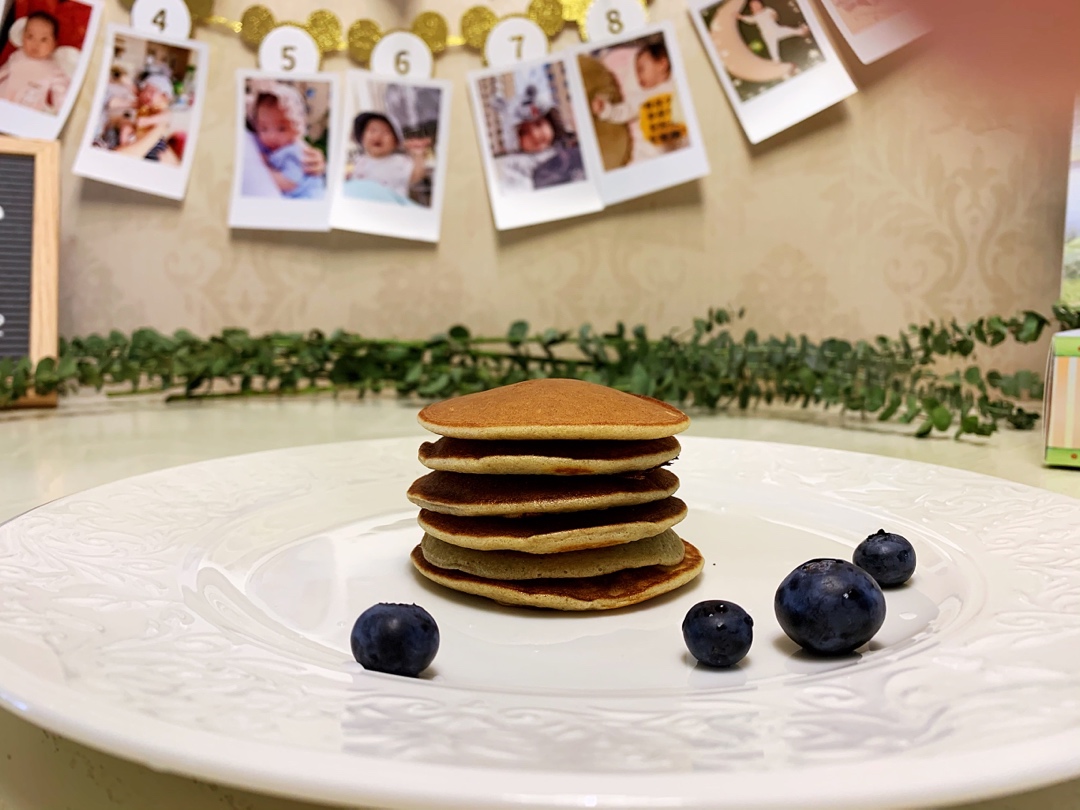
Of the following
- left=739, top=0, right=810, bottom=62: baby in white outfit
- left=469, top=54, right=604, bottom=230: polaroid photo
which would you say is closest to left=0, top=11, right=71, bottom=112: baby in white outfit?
left=469, top=54, right=604, bottom=230: polaroid photo

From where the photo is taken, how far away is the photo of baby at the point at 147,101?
231 cm

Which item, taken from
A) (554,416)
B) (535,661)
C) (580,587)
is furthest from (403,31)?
(535,661)

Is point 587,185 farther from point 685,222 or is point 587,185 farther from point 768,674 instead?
point 768,674

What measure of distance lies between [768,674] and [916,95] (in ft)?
6.07

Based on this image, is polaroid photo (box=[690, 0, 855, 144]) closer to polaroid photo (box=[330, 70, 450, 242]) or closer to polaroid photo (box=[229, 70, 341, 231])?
polaroid photo (box=[330, 70, 450, 242])

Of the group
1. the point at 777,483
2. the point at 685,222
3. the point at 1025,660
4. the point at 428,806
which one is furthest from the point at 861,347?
the point at 428,806

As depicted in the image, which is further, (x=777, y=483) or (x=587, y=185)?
(x=587, y=185)

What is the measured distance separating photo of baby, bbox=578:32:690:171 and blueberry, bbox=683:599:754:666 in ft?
5.81

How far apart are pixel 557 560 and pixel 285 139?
72.0 inches

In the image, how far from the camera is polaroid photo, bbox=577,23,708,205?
2316mm

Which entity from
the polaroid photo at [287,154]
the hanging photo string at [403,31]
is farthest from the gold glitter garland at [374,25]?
the polaroid photo at [287,154]

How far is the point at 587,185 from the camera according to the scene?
2.40m

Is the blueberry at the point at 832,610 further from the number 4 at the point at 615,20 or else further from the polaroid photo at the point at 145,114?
the polaroid photo at the point at 145,114

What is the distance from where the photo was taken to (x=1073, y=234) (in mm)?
1936
